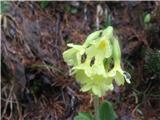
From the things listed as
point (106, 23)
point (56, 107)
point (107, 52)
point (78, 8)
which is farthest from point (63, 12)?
→ point (107, 52)

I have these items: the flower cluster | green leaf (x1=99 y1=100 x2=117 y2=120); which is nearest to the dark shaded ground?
green leaf (x1=99 y1=100 x2=117 y2=120)

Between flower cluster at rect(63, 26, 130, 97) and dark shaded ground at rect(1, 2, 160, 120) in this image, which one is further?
dark shaded ground at rect(1, 2, 160, 120)

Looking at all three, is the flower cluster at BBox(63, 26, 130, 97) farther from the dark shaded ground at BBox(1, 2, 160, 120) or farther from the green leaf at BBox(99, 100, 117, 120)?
the dark shaded ground at BBox(1, 2, 160, 120)

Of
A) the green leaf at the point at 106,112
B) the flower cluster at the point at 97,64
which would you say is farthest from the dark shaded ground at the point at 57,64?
the flower cluster at the point at 97,64

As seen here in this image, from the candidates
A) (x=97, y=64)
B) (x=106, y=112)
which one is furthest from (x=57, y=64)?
(x=97, y=64)

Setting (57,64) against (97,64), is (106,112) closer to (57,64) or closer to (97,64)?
(97,64)

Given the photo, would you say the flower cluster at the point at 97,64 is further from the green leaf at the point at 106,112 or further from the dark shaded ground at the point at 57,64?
the dark shaded ground at the point at 57,64
